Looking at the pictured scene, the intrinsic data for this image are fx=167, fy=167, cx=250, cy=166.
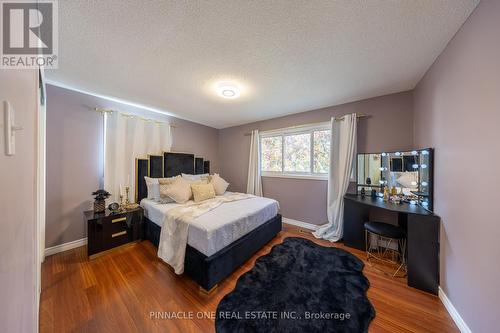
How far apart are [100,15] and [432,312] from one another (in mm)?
3613

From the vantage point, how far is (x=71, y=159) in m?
2.43

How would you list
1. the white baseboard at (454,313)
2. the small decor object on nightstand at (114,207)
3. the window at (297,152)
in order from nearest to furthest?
the white baseboard at (454,313) → the small decor object on nightstand at (114,207) → the window at (297,152)

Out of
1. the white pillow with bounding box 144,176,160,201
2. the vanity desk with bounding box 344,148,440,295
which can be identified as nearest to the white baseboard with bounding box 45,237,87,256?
the white pillow with bounding box 144,176,160,201

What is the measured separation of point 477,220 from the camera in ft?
3.89

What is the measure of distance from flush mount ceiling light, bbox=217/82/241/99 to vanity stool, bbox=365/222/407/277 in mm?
2540

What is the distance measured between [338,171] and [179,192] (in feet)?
8.95

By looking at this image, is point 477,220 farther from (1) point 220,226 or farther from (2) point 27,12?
(2) point 27,12

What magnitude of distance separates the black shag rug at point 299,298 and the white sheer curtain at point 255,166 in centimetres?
181

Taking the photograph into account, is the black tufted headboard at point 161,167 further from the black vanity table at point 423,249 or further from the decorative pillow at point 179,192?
the black vanity table at point 423,249

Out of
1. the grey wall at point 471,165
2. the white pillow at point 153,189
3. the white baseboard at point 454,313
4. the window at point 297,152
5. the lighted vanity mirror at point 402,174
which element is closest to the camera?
the grey wall at point 471,165

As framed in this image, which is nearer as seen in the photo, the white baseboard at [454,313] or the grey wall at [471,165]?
the grey wall at [471,165]

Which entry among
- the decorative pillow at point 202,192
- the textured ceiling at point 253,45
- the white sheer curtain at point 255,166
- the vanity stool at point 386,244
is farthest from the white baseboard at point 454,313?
the decorative pillow at point 202,192

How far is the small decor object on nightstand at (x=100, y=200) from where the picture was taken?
96.3 inches

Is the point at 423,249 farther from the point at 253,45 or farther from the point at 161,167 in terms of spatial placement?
the point at 161,167
